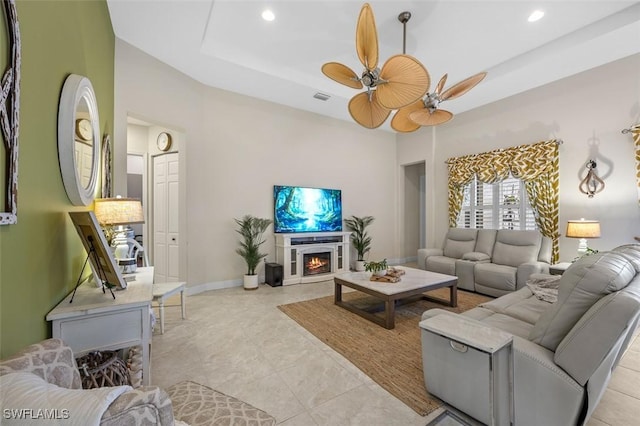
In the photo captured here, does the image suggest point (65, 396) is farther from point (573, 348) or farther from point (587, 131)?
point (587, 131)

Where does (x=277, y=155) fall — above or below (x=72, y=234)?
above

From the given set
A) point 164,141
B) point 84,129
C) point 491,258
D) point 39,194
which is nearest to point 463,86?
point 491,258

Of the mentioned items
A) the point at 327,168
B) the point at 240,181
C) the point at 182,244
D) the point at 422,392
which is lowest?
the point at 422,392

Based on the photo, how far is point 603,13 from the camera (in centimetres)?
308

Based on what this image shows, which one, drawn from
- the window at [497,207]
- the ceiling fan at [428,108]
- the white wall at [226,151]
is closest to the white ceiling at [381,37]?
the white wall at [226,151]

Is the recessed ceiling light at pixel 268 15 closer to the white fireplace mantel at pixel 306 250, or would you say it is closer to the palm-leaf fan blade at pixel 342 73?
the palm-leaf fan blade at pixel 342 73

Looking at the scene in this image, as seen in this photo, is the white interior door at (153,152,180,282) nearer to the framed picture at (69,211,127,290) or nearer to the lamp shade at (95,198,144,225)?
the lamp shade at (95,198,144,225)

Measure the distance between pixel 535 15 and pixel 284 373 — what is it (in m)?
4.52

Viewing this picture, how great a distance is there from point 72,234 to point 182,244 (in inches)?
93.4

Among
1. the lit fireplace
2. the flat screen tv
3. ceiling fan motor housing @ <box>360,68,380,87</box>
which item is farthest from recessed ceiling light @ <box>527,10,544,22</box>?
the lit fireplace

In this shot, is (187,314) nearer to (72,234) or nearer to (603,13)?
(72,234)

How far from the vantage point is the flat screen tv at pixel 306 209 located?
5.14 m

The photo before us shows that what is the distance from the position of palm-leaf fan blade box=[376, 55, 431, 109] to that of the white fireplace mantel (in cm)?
298

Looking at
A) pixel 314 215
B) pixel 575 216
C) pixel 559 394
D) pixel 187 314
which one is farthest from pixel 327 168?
pixel 559 394
